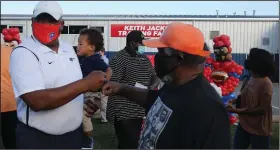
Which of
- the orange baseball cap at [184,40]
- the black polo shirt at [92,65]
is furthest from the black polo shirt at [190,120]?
the black polo shirt at [92,65]

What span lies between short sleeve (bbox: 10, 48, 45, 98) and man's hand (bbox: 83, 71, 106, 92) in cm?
26

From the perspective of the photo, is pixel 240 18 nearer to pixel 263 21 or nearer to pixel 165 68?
pixel 263 21

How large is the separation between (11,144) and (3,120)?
1.08ft

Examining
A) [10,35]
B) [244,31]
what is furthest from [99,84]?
[244,31]

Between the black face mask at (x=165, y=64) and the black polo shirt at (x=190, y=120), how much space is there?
0.33 feet

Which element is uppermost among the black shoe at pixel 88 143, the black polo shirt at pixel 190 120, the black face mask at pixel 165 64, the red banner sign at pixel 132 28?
the red banner sign at pixel 132 28

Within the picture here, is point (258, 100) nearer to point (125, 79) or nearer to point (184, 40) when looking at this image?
point (125, 79)

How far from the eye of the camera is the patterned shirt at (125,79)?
491 centimetres

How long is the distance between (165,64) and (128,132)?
2606 millimetres

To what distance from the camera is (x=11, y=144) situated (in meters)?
5.42

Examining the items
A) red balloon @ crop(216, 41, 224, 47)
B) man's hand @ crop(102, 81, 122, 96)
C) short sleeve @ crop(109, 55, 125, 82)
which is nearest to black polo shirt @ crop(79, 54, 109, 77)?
short sleeve @ crop(109, 55, 125, 82)

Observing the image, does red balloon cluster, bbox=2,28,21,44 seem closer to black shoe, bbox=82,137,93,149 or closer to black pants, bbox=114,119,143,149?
black shoe, bbox=82,137,93,149

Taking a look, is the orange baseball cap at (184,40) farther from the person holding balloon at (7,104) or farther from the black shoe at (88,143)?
the black shoe at (88,143)

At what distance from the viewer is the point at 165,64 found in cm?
239
